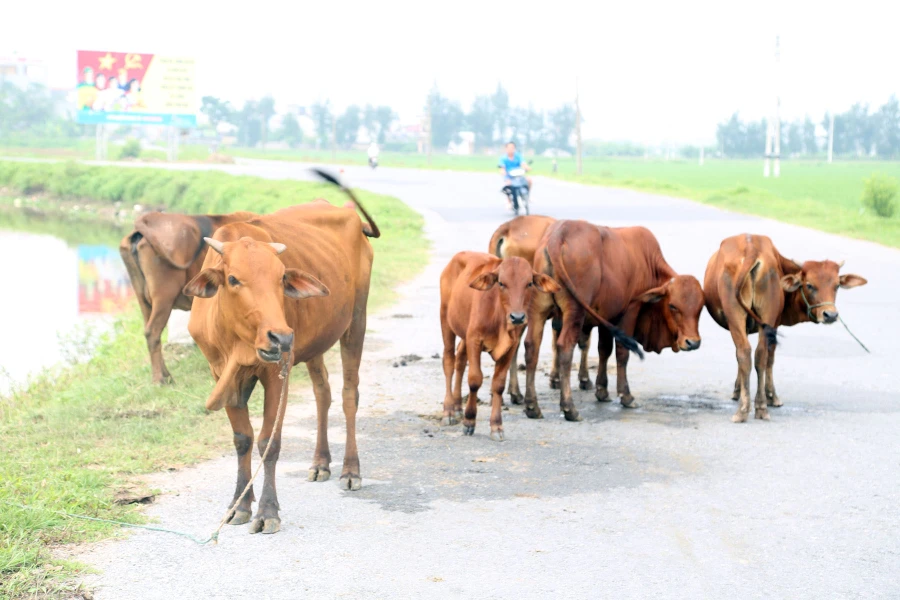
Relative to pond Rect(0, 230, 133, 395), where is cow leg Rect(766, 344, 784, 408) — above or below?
above

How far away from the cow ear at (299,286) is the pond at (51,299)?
654 centimetres

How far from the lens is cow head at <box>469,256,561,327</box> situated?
25.6ft

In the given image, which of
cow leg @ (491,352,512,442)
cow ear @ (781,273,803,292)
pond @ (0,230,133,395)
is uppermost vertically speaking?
cow ear @ (781,273,803,292)

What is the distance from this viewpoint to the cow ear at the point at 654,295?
9.08m

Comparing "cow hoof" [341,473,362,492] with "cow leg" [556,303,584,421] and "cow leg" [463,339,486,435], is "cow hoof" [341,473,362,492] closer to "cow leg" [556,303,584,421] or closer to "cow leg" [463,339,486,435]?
"cow leg" [463,339,486,435]

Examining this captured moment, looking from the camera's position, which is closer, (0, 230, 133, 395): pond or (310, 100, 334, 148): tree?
(0, 230, 133, 395): pond

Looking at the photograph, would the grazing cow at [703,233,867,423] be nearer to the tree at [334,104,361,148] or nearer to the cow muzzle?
the cow muzzle

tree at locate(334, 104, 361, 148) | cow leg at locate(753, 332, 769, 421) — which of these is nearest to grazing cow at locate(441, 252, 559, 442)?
cow leg at locate(753, 332, 769, 421)

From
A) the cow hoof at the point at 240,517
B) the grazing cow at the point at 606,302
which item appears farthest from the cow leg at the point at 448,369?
the cow hoof at the point at 240,517

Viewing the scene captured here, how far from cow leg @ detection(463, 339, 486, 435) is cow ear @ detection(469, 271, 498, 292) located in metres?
0.40

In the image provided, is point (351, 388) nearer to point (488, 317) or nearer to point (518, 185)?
point (488, 317)

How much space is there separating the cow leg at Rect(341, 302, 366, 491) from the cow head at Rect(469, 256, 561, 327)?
1.07 m

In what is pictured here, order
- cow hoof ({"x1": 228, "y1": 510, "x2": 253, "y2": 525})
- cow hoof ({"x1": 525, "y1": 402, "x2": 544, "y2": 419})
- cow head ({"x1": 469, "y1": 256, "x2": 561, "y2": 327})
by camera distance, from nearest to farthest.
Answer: cow hoof ({"x1": 228, "y1": 510, "x2": 253, "y2": 525}) → cow head ({"x1": 469, "y1": 256, "x2": 561, "y2": 327}) → cow hoof ({"x1": 525, "y1": 402, "x2": 544, "y2": 419})

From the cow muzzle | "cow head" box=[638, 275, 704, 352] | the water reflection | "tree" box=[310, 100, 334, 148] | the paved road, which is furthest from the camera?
"tree" box=[310, 100, 334, 148]
